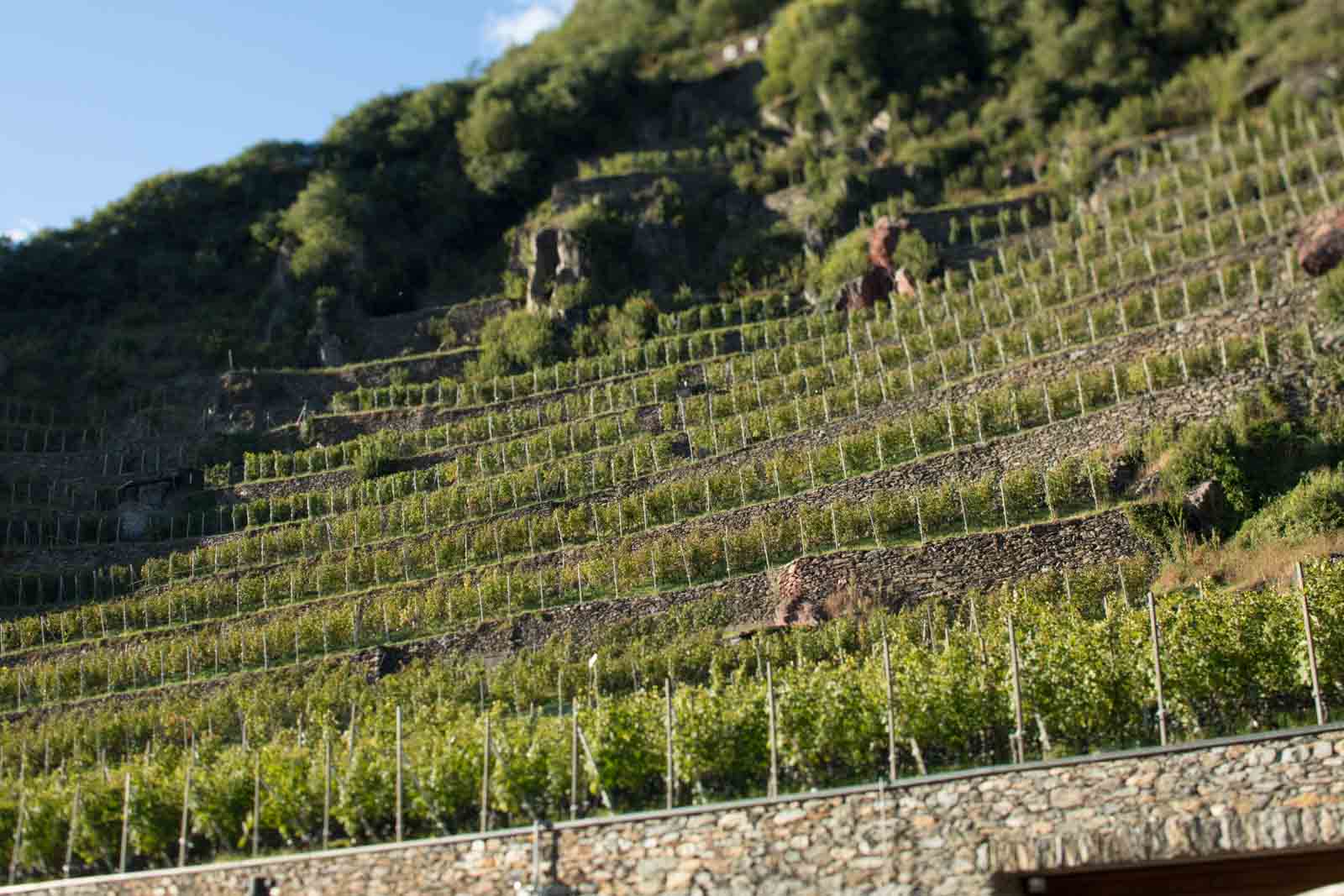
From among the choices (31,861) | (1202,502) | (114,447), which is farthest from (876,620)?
(114,447)

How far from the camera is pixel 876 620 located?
22.3 metres

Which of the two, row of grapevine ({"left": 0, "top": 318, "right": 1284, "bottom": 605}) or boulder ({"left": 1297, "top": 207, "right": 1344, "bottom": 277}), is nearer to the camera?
row of grapevine ({"left": 0, "top": 318, "right": 1284, "bottom": 605})

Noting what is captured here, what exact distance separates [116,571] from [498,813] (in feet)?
64.2

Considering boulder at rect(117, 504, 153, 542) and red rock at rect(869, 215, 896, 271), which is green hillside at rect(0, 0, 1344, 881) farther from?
red rock at rect(869, 215, 896, 271)

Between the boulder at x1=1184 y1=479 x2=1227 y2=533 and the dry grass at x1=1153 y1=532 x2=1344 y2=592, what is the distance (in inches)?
25.7

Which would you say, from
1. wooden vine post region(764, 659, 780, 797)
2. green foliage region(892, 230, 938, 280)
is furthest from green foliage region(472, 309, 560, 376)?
wooden vine post region(764, 659, 780, 797)

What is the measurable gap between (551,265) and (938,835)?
32.8 m

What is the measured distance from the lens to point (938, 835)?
12.8 meters

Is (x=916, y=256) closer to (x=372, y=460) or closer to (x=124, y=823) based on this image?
(x=372, y=460)

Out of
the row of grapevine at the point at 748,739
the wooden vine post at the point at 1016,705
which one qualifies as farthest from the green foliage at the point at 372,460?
the wooden vine post at the point at 1016,705

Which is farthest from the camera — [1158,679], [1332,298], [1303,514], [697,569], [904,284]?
[904,284]

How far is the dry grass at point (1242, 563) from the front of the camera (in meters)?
20.8

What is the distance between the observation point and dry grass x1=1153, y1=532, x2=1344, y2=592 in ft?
68.3

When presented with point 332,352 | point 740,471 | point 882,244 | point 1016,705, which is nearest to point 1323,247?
point 882,244
